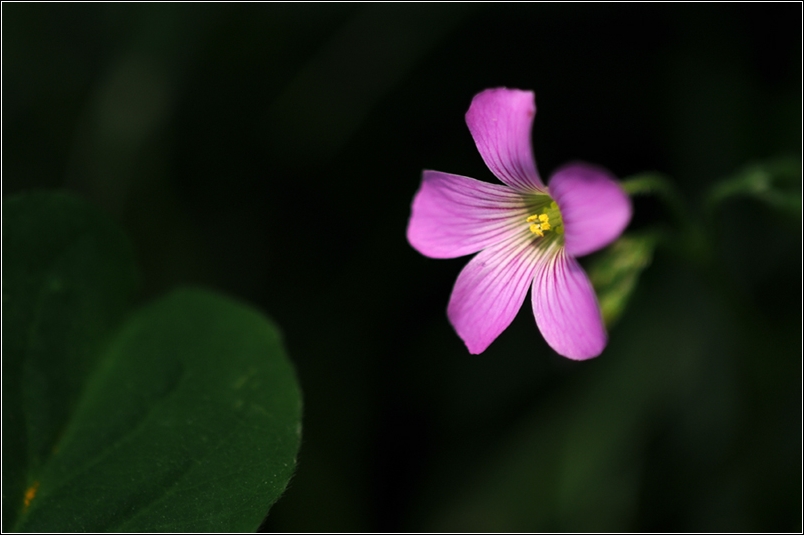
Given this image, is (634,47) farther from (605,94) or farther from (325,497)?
(325,497)

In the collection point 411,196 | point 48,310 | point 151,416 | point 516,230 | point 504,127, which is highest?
point 504,127

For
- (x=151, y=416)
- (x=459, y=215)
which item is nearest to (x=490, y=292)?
(x=459, y=215)

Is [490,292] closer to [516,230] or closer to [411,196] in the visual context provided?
[516,230]

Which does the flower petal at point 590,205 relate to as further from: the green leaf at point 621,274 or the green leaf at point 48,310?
the green leaf at point 48,310

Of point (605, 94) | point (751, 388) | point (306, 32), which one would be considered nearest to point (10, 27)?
point (306, 32)

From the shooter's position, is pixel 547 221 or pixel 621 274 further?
pixel 621 274

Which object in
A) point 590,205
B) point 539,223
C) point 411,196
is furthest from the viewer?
point 411,196

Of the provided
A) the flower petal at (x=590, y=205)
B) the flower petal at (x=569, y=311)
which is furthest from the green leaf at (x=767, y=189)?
the flower petal at (x=590, y=205)

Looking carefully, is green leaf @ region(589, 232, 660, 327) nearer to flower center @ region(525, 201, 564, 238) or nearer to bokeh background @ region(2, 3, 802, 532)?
flower center @ region(525, 201, 564, 238)
